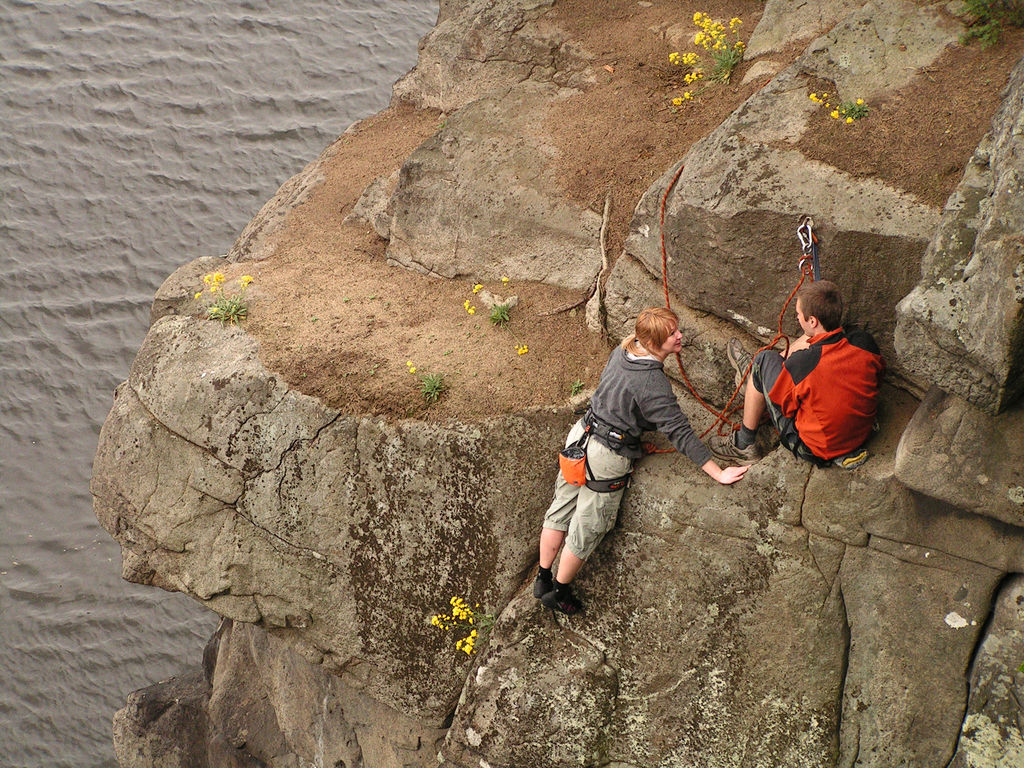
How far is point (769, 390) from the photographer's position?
777 centimetres

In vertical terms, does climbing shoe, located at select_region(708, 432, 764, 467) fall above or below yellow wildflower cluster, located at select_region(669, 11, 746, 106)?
below

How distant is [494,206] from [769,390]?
4688 millimetres

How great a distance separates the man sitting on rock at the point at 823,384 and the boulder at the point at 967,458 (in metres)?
0.45

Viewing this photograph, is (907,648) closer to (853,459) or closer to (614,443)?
(853,459)

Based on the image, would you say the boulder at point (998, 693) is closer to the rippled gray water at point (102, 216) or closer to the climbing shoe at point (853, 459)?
the climbing shoe at point (853, 459)

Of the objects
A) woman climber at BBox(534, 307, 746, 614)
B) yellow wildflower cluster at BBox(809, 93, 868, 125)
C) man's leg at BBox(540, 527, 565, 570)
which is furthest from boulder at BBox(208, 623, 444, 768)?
yellow wildflower cluster at BBox(809, 93, 868, 125)

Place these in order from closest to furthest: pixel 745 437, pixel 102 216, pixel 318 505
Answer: pixel 745 437, pixel 318 505, pixel 102 216

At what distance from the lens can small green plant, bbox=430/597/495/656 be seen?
9383 mm

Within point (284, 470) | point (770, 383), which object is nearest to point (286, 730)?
point (284, 470)

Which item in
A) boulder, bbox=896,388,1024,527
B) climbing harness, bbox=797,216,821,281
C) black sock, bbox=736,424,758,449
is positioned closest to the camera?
boulder, bbox=896,388,1024,527

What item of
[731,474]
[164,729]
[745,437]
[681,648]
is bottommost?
[164,729]

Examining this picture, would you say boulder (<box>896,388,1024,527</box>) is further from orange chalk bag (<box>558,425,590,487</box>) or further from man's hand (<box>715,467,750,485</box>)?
orange chalk bag (<box>558,425,590,487</box>)

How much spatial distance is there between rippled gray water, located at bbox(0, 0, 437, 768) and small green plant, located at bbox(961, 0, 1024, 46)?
14.8 meters

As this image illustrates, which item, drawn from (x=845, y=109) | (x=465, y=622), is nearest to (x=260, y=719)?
(x=465, y=622)
